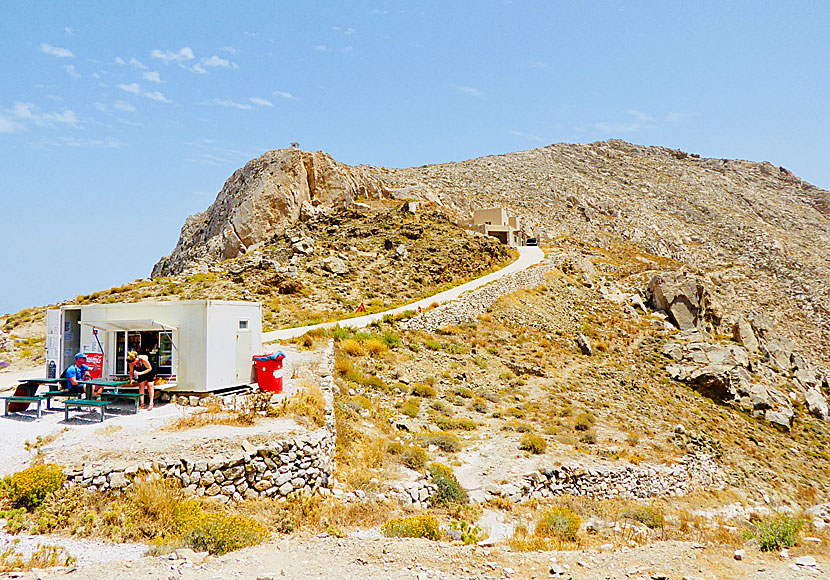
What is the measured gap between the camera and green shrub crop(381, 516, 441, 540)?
8312 millimetres

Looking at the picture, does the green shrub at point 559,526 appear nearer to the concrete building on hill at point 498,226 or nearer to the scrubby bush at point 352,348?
the scrubby bush at point 352,348

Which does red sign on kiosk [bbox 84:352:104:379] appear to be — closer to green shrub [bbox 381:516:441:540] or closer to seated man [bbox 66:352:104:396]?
seated man [bbox 66:352:104:396]

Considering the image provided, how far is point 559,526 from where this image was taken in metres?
A: 9.91

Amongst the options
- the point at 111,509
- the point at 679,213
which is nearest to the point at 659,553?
the point at 111,509

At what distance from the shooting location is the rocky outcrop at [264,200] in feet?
133

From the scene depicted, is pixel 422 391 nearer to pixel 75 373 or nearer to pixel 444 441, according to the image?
pixel 444 441

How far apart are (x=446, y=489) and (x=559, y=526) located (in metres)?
2.71

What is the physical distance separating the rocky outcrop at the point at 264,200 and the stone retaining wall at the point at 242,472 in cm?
3144

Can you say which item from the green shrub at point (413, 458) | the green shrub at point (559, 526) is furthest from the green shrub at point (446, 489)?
the green shrub at point (559, 526)

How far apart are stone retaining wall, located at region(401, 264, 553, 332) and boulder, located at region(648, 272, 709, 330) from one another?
8.57m

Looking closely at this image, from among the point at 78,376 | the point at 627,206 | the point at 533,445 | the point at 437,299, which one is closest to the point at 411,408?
the point at 533,445

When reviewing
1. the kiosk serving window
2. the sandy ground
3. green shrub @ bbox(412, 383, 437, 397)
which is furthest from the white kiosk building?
green shrub @ bbox(412, 383, 437, 397)

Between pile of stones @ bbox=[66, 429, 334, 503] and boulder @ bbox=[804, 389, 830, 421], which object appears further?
boulder @ bbox=[804, 389, 830, 421]

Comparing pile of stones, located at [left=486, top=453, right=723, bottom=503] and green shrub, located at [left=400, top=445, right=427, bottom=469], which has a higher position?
green shrub, located at [left=400, top=445, right=427, bottom=469]
